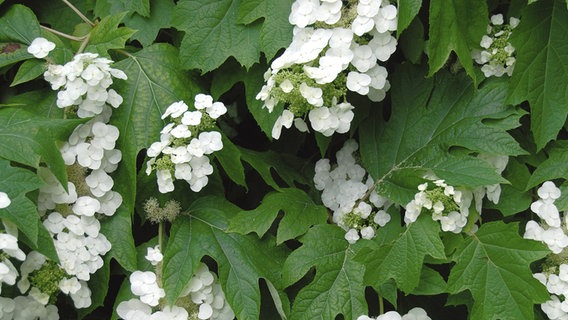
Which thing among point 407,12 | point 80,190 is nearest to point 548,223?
point 407,12

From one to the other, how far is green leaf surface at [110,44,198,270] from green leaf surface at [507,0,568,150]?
108 cm

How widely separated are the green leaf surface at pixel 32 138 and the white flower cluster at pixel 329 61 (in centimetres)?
63

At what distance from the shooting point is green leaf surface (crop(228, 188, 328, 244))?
240 centimetres

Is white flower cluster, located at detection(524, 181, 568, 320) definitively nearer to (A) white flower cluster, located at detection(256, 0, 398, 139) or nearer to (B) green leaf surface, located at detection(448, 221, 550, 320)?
(B) green leaf surface, located at detection(448, 221, 550, 320)

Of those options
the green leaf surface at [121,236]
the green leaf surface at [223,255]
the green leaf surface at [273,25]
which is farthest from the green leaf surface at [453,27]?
the green leaf surface at [121,236]

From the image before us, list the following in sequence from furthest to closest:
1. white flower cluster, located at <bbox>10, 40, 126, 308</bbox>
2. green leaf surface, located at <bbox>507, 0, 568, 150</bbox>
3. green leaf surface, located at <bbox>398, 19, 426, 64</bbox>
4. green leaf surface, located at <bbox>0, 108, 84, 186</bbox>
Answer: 1. green leaf surface, located at <bbox>398, 19, 426, 64</bbox>
2. green leaf surface, located at <bbox>507, 0, 568, 150</bbox>
3. white flower cluster, located at <bbox>10, 40, 126, 308</bbox>
4. green leaf surface, located at <bbox>0, 108, 84, 186</bbox>

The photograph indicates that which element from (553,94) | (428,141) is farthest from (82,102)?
(553,94)

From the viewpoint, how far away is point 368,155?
2.65 meters

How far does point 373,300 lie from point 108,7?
4.57 feet

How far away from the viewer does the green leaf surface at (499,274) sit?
2.19 metres

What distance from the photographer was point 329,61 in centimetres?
227

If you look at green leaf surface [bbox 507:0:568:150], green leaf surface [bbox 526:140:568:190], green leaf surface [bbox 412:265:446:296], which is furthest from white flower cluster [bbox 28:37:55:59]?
green leaf surface [bbox 526:140:568:190]

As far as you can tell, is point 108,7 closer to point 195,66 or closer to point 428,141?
point 195,66

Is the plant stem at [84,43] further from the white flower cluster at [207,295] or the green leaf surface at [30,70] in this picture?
the white flower cluster at [207,295]
